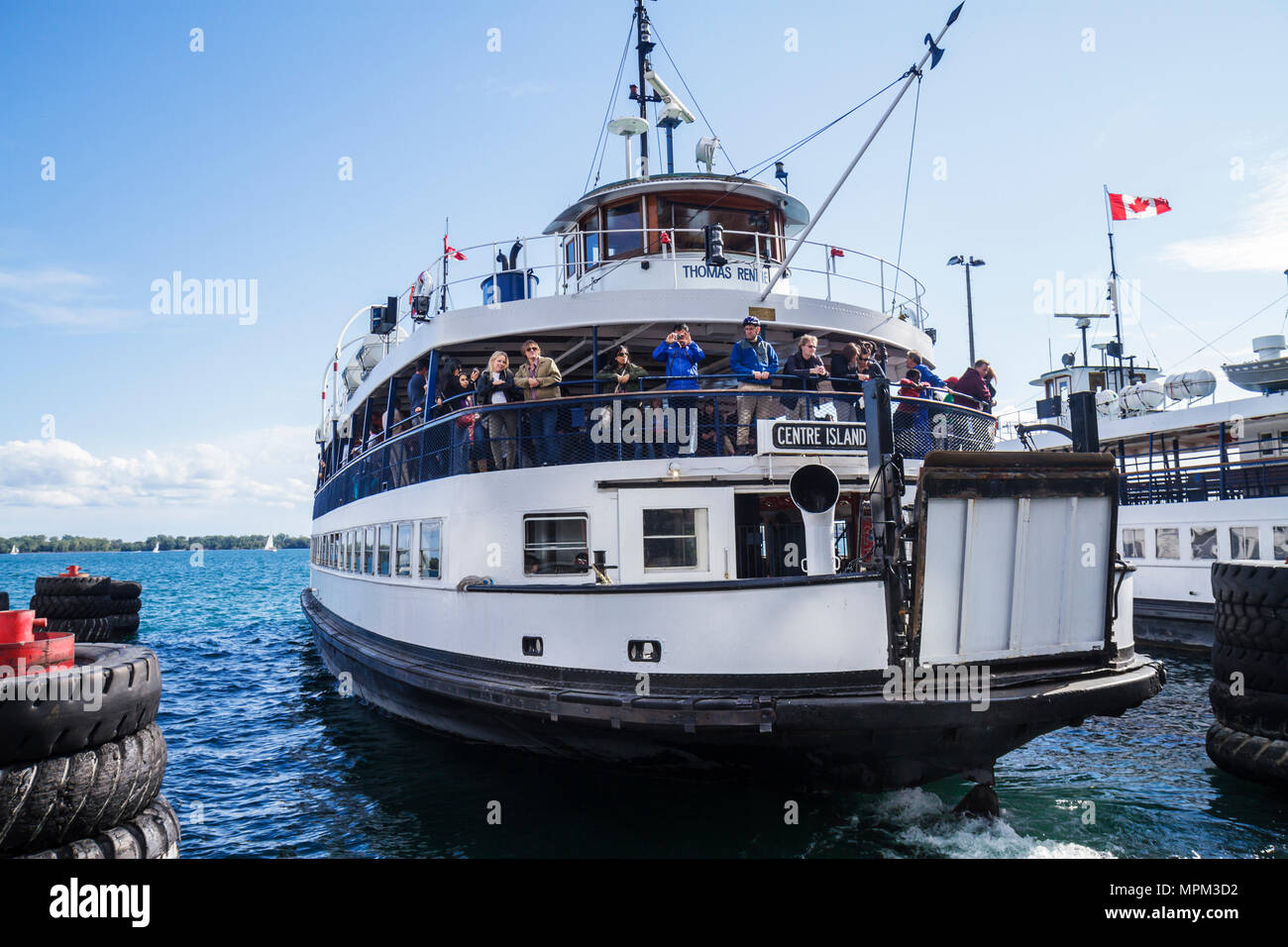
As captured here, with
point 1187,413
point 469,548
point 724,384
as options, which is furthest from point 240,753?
point 1187,413

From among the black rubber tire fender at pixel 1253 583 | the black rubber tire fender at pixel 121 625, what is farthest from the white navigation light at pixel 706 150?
the black rubber tire fender at pixel 121 625

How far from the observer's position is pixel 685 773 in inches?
302

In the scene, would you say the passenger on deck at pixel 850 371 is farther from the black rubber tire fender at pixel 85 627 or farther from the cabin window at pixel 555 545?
the black rubber tire fender at pixel 85 627

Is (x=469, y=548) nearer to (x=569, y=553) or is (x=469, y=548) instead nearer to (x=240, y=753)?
(x=569, y=553)

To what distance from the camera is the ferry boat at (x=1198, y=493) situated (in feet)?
61.0

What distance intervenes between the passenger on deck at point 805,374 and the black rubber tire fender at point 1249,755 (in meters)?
6.01

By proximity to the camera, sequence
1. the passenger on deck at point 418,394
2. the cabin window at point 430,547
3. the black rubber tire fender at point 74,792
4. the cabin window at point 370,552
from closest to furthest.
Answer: the black rubber tire fender at point 74,792, the cabin window at point 430,547, the passenger on deck at point 418,394, the cabin window at point 370,552

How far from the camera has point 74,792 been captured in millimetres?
5191

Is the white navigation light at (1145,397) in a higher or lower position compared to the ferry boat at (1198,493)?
higher

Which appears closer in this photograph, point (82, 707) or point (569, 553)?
point (82, 707)
